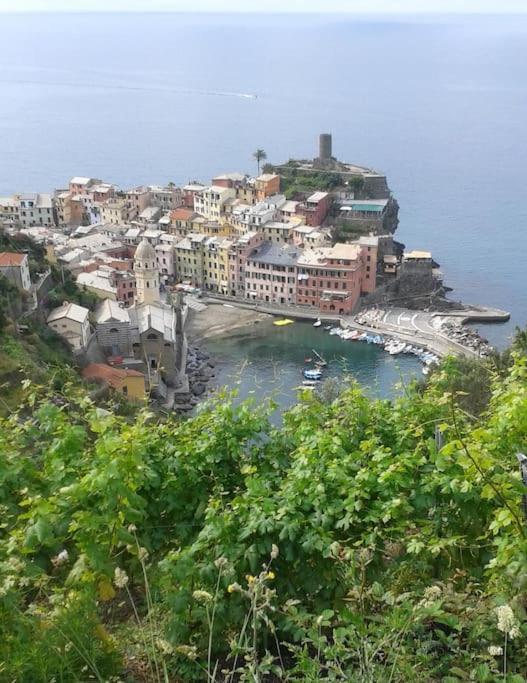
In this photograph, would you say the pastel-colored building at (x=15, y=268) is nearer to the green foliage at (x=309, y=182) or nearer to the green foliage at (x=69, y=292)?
the green foliage at (x=69, y=292)

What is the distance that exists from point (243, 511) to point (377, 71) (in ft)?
415

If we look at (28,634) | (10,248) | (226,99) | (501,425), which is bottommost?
(10,248)

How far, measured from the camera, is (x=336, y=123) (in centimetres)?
6931

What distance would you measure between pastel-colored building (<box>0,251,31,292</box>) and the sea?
1483cm

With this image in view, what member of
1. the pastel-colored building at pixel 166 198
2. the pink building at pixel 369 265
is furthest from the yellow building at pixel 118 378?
the pastel-colored building at pixel 166 198

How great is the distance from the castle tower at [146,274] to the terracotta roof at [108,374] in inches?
200

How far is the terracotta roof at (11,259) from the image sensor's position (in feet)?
61.1

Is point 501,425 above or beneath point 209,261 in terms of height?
above

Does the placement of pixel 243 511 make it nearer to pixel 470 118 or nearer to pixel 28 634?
pixel 28 634

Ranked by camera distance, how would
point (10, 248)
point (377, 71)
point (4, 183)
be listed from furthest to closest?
point (377, 71) < point (4, 183) < point (10, 248)

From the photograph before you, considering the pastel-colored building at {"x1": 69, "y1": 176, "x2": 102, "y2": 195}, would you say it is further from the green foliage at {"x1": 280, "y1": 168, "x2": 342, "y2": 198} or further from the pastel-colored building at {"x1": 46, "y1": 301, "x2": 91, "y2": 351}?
the pastel-colored building at {"x1": 46, "y1": 301, "x2": 91, "y2": 351}

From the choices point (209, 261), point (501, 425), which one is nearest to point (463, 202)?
point (209, 261)

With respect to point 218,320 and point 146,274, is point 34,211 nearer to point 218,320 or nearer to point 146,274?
point 218,320

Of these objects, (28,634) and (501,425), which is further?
(501,425)
